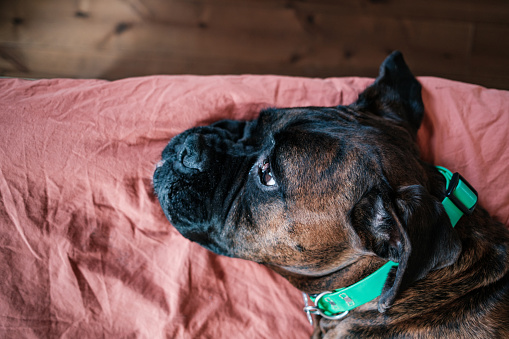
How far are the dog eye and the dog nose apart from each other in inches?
11.4

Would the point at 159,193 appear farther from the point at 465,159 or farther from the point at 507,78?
the point at 507,78

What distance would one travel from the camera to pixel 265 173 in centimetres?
192

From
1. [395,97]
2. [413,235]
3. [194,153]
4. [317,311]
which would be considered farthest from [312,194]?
[395,97]

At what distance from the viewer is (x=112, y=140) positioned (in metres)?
2.46

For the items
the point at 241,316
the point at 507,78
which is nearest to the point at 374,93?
the point at 241,316

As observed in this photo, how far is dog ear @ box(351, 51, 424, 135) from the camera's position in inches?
90.4

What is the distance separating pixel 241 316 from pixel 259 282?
234mm

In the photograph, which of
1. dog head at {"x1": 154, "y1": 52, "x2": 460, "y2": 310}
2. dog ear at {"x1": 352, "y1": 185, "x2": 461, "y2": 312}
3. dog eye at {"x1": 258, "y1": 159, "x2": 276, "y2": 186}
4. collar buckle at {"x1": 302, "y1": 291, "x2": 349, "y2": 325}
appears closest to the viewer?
dog ear at {"x1": 352, "y1": 185, "x2": 461, "y2": 312}

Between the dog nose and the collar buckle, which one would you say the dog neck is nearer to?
the collar buckle

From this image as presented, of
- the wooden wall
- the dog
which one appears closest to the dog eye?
the dog

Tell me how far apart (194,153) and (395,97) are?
1.27m

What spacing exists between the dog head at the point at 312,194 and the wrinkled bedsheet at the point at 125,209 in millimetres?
424

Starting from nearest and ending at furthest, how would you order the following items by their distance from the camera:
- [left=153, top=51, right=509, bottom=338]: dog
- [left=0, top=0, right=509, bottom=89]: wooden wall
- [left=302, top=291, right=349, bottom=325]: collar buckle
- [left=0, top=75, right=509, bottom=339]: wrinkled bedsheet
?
[left=153, top=51, right=509, bottom=338]: dog < [left=302, top=291, right=349, bottom=325]: collar buckle < [left=0, top=75, right=509, bottom=339]: wrinkled bedsheet < [left=0, top=0, right=509, bottom=89]: wooden wall

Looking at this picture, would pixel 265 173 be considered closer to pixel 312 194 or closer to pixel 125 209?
pixel 312 194
